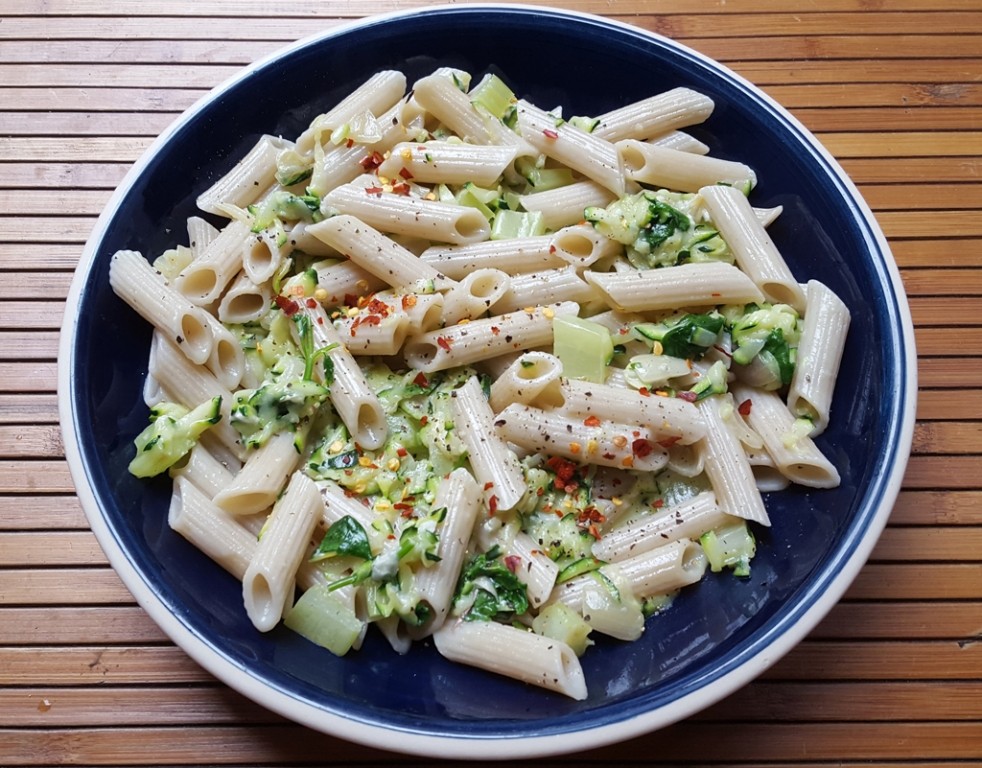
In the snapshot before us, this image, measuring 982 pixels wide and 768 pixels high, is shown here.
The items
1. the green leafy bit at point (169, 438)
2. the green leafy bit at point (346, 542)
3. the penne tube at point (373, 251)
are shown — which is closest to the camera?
the green leafy bit at point (346, 542)

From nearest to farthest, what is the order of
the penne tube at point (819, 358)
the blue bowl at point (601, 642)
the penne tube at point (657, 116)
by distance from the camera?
the blue bowl at point (601, 642), the penne tube at point (819, 358), the penne tube at point (657, 116)

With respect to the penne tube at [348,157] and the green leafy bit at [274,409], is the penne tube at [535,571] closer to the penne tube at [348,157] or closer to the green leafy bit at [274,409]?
the green leafy bit at [274,409]

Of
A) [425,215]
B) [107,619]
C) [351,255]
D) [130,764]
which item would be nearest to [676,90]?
[425,215]

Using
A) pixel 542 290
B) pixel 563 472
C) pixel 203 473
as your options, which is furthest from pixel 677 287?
pixel 203 473

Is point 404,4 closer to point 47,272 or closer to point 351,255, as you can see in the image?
point 351,255

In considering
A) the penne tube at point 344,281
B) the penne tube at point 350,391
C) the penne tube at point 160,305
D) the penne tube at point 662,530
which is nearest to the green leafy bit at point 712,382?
the penne tube at point 662,530

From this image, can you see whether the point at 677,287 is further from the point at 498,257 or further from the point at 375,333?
the point at 375,333

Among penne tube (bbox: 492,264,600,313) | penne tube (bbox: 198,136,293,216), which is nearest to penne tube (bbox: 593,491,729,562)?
penne tube (bbox: 492,264,600,313)
